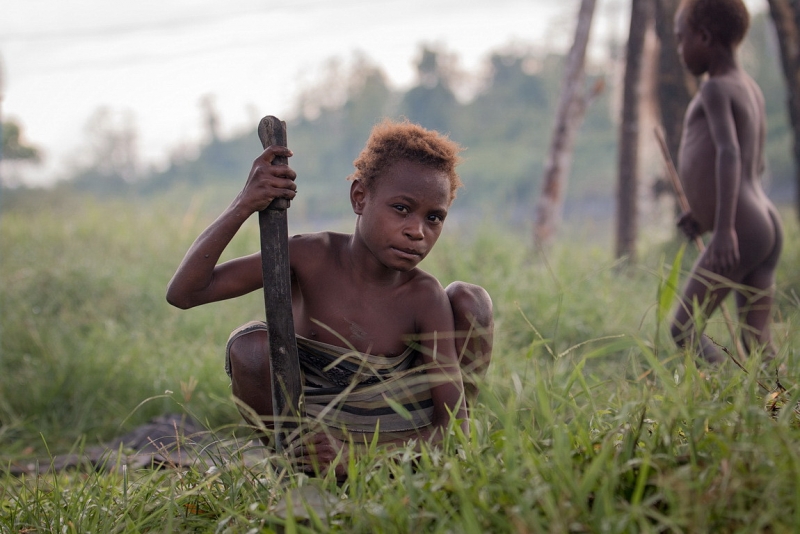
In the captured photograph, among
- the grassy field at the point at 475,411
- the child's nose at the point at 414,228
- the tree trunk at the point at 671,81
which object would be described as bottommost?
the grassy field at the point at 475,411

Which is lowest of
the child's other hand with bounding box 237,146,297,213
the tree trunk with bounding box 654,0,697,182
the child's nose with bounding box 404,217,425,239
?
the child's nose with bounding box 404,217,425,239

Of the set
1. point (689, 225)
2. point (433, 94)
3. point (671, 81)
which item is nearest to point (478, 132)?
point (433, 94)

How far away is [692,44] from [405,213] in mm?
2145

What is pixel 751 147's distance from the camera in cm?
370

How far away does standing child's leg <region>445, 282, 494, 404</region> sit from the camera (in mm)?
2518

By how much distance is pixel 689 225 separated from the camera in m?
3.94

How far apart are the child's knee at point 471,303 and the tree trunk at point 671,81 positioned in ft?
15.0

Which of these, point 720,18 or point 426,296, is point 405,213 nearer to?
point 426,296

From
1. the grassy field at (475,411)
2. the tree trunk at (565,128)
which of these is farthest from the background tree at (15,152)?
the tree trunk at (565,128)

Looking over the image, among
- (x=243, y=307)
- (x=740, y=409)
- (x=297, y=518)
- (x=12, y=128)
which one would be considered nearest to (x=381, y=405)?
(x=297, y=518)

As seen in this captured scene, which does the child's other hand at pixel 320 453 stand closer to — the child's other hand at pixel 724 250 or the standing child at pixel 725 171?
the standing child at pixel 725 171

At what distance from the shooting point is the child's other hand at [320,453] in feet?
7.28

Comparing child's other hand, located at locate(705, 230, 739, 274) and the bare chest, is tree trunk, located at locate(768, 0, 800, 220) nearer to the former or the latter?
child's other hand, located at locate(705, 230, 739, 274)

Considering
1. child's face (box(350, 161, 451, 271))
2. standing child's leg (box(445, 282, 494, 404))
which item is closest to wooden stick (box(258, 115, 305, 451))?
child's face (box(350, 161, 451, 271))
